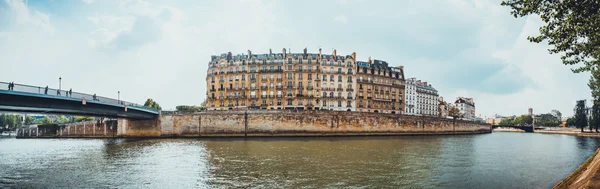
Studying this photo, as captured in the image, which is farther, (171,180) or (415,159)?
(415,159)

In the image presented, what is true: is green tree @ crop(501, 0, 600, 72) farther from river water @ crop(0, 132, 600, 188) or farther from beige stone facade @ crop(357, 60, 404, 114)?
beige stone facade @ crop(357, 60, 404, 114)

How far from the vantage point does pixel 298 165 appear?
2323 centimetres

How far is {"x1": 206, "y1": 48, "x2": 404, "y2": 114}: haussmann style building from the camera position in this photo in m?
75.8

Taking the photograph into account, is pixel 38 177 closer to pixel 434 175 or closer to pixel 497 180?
pixel 434 175

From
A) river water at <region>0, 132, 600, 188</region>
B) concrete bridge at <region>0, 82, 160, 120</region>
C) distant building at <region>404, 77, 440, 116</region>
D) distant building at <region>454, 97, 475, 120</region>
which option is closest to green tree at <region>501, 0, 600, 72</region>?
river water at <region>0, 132, 600, 188</region>

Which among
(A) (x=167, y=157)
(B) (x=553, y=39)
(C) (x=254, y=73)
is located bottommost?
(A) (x=167, y=157)

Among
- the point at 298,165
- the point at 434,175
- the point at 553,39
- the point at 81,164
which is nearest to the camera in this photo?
the point at 553,39

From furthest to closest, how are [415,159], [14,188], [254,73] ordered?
[254,73], [415,159], [14,188]

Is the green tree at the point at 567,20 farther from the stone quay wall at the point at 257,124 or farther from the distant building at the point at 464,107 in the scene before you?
the distant building at the point at 464,107

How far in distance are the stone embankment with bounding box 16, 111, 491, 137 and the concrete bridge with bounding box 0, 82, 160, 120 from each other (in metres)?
9.50

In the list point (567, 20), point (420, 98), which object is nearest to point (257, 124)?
point (567, 20)

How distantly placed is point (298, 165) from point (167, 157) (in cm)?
1321

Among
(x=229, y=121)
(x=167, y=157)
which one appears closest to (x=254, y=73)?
(x=229, y=121)

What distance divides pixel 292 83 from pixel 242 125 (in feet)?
71.5
